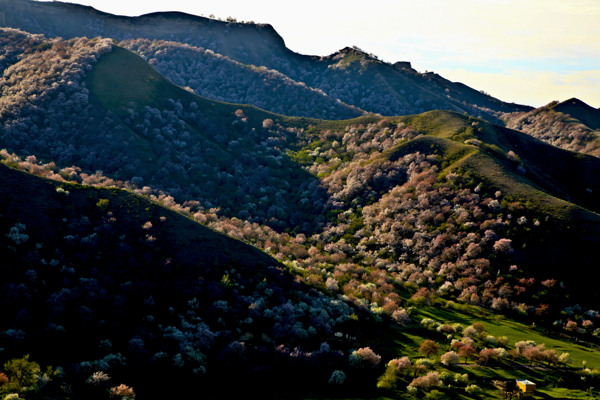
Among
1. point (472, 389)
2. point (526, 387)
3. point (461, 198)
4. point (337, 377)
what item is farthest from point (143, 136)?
point (526, 387)

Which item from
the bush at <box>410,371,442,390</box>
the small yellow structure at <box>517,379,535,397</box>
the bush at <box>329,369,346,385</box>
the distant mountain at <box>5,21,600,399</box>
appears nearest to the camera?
the small yellow structure at <box>517,379,535,397</box>

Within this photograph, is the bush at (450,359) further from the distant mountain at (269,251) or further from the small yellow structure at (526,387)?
the small yellow structure at (526,387)

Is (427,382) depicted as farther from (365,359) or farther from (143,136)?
(143,136)

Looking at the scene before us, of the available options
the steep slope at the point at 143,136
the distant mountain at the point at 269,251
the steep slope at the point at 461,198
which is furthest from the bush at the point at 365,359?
the steep slope at the point at 143,136

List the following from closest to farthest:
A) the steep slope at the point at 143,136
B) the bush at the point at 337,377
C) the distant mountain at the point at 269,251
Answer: the distant mountain at the point at 269,251 < the bush at the point at 337,377 < the steep slope at the point at 143,136

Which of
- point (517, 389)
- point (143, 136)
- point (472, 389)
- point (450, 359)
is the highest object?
point (143, 136)

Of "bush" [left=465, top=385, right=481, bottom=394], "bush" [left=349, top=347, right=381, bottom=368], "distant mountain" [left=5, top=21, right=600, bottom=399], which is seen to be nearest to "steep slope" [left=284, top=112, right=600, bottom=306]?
"distant mountain" [left=5, top=21, right=600, bottom=399]

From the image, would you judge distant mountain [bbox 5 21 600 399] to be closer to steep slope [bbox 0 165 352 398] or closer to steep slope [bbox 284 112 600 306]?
steep slope [bbox 0 165 352 398]

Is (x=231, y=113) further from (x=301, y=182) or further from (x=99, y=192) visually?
(x=99, y=192)

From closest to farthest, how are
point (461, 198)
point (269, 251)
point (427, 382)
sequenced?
point (427, 382) → point (269, 251) → point (461, 198)

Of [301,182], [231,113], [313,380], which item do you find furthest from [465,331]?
[231,113]

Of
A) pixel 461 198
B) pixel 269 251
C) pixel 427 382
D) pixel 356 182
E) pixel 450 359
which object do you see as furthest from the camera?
pixel 356 182

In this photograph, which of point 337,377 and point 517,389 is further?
point 337,377
